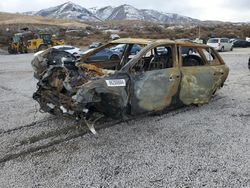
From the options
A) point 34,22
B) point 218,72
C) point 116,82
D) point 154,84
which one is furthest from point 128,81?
point 34,22

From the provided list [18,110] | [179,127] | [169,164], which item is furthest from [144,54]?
[18,110]

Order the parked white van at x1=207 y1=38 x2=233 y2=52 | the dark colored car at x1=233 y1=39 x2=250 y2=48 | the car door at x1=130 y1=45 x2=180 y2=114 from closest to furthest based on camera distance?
the car door at x1=130 y1=45 x2=180 y2=114
the parked white van at x1=207 y1=38 x2=233 y2=52
the dark colored car at x1=233 y1=39 x2=250 y2=48

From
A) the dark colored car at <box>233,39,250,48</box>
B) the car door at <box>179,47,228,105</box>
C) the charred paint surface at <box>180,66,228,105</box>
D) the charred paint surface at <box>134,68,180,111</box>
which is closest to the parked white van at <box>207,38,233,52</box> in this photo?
the dark colored car at <box>233,39,250,48</box>

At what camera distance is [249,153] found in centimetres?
486

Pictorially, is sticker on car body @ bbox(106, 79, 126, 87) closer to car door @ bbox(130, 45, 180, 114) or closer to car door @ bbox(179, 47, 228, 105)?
car door @ bbox(130, 45, 180, 114)

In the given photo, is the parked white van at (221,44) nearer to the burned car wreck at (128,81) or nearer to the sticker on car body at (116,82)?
the burned car wreck at (128,81)

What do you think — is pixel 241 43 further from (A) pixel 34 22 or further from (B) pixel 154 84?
(A) pixel 34 22

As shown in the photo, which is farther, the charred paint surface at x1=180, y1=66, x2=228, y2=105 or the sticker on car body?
the charred paint surface at x1=180, y1=66, x2=228, y2=105

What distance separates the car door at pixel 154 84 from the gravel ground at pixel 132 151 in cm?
35

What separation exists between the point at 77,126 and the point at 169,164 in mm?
2155

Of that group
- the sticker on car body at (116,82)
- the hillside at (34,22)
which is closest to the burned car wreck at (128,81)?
the sticker on car body at (116,82)

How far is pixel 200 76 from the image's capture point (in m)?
7.12

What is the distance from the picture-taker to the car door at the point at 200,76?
6.84m

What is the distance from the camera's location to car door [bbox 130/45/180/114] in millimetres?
5941
